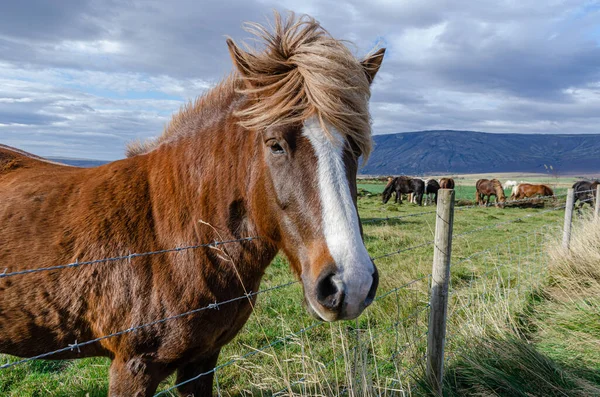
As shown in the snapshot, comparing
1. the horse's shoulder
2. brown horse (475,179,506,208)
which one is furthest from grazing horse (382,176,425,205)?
the horse's shoulder

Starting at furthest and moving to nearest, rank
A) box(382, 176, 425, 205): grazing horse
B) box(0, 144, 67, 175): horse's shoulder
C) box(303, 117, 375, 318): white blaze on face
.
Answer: box(382, 176, 425, 205): grazing horse
box(0, 144, 67, 175): horse's shoulder
box(303, 117, 375, 318): white blaze on face

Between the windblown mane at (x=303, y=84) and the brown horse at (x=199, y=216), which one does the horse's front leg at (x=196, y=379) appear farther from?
the windblown mane at (x=303, y=84)

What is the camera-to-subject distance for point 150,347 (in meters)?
2.28

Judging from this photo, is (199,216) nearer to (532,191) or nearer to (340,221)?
(340,221)

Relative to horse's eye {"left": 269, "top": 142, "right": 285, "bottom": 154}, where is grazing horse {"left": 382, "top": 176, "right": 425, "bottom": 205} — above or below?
below

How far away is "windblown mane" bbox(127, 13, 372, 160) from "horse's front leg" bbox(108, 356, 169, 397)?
1.52 m

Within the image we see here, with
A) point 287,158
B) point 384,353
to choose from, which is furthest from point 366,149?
point 384,353

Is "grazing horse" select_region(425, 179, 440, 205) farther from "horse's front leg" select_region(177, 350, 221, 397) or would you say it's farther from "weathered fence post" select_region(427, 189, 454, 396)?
"horse's front leg" select_region(177, 350, 221, 397)

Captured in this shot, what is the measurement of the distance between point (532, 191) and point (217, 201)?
34.4 metres

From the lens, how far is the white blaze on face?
1.73 metres

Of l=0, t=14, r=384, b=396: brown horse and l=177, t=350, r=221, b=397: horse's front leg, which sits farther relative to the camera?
l=177, t=350, r=221, b=397: horse's front leg

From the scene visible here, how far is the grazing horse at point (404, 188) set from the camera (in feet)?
101

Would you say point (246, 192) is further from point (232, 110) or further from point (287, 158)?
point (232, 110)

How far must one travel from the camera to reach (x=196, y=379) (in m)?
2.86
